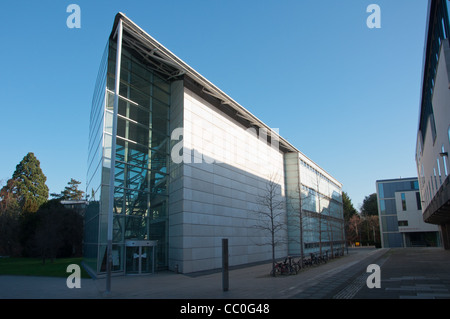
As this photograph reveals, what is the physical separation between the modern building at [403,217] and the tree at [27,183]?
221 feet

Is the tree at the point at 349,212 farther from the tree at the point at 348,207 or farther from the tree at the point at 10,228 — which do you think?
the tree at the point at 10,228

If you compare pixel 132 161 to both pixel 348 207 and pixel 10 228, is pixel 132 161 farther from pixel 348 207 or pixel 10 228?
pixel 348 207

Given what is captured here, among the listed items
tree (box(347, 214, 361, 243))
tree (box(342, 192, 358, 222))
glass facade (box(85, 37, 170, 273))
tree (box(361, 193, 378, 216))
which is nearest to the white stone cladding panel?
glass facade (box(85, 37, 170, 273))

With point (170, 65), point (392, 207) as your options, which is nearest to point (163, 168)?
point (170, 65)

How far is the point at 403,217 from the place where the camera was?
66375mm

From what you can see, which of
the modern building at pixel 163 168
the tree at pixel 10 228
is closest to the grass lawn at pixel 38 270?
the modern building at pixel 163 168

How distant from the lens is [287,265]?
2138 cm

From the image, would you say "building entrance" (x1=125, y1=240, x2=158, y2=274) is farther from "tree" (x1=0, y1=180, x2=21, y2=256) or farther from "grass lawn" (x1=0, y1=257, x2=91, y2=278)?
"tree" (x1=0, y1=180, x2=21, y2=256)

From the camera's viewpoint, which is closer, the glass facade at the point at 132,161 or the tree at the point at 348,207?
the glass facade at the point at 132,161

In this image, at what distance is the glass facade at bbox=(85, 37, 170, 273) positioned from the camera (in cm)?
2172

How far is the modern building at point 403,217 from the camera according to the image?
65.4 meters

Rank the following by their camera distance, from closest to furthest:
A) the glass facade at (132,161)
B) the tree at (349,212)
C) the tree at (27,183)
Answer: the glass facade at (132,161) < the tree at (27,183) < the tree at (349,212)

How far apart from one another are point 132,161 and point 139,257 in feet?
22.0
